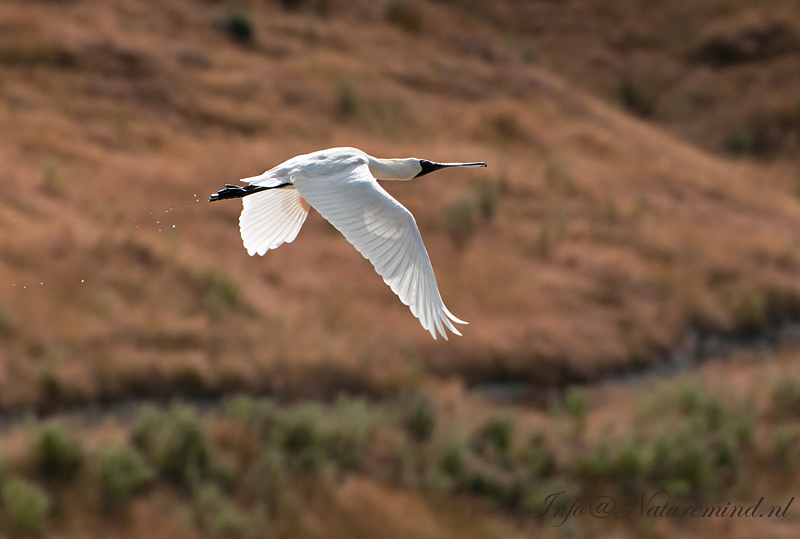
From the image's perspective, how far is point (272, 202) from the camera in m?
6.50

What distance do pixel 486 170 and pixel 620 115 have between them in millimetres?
8287

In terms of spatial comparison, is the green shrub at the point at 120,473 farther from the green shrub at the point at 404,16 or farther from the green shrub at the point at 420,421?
the green shrub at the point at 404,16

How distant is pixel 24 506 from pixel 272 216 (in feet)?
15.0

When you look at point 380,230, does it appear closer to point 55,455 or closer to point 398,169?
point 398,169

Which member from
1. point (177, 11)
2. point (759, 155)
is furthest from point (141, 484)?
point (759, 155)

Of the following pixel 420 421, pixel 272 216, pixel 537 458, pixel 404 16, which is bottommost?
pixel 537 458

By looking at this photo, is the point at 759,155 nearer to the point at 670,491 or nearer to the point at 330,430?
the point at 670,491

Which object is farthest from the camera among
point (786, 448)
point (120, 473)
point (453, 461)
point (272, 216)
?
point (786, 448)

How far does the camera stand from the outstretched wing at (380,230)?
5078 mm

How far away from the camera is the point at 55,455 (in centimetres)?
955

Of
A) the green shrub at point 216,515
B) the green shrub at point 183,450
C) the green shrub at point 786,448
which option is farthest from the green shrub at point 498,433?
the green shrub at point 786,448

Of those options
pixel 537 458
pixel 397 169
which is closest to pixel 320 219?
pixel 537 458

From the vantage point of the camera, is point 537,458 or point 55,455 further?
point 537,458

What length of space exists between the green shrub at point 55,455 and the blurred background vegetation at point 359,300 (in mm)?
35
